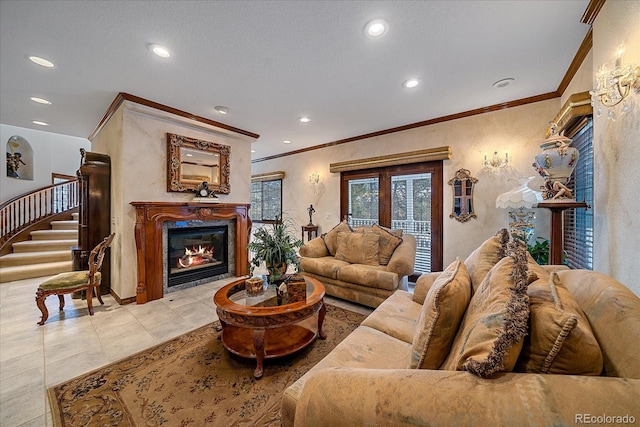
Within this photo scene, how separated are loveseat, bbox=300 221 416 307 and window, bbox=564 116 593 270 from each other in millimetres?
1481

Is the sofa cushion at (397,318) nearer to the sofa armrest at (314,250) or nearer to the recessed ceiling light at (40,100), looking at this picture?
the sofa armrest at (314,250)

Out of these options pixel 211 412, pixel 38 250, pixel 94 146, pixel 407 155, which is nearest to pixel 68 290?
pixel 211 412

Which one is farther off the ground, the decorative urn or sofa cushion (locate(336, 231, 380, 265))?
the decorative urn

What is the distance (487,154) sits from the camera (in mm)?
3391

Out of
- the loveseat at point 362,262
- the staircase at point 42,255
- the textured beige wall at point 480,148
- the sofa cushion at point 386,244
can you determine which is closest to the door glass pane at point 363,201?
the textured beige wall at point 480,148

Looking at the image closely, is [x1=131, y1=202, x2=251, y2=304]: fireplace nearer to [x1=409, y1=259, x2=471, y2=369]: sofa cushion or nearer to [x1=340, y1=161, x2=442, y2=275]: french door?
[x1=340, y1=161, x2=442, y2=275]: french door

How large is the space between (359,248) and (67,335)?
3.27m

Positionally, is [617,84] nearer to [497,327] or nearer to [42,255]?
[497,327]

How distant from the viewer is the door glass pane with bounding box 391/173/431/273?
13.0 ft

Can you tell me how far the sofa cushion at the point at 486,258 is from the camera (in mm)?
1347

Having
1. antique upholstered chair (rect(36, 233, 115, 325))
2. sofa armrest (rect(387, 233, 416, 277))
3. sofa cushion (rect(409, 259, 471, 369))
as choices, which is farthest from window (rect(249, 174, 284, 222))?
sofa cushion (rect(409, 259, 471, 369))

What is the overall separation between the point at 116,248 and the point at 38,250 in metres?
3.09

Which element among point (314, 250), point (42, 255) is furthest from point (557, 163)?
point (42, 255)

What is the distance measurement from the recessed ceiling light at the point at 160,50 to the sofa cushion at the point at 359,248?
289 centimetres
